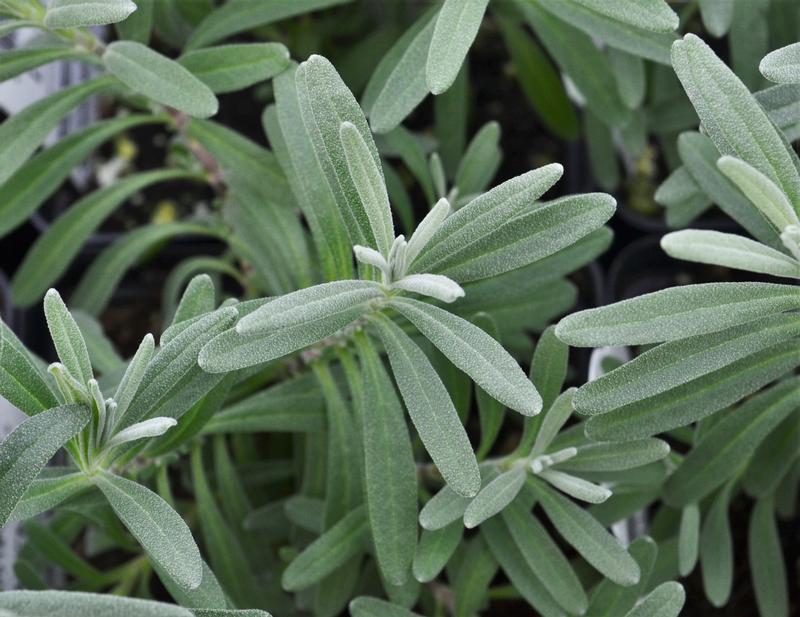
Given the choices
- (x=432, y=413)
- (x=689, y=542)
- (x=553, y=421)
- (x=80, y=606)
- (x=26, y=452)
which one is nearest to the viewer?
(x=80, y=606)

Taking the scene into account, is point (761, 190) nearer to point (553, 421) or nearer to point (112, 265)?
point (553, 421)

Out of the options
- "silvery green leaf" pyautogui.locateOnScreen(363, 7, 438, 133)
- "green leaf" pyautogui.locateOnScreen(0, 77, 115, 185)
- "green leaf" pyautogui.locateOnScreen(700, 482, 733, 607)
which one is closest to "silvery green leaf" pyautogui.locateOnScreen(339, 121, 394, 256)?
"silvery green leaf" pyautogui.locateOnScreen(363, 7, 438, 133)

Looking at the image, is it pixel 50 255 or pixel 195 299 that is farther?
pixel 50 255

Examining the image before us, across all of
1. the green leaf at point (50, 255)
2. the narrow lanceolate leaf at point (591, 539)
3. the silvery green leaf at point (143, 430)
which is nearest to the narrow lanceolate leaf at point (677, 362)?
the narrow lanceolate leaf at point (591, 539)

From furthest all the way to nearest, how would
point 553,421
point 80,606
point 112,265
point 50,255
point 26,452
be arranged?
point 112,265
point 50,255
point 553,421
point 26,452
point 80,606

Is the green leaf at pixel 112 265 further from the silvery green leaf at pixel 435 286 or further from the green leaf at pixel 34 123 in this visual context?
the silvery green leaf at pixel 435 286

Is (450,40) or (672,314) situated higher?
(450,40)

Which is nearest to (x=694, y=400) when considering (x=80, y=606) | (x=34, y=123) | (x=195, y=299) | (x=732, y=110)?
(x=732, y=110)
